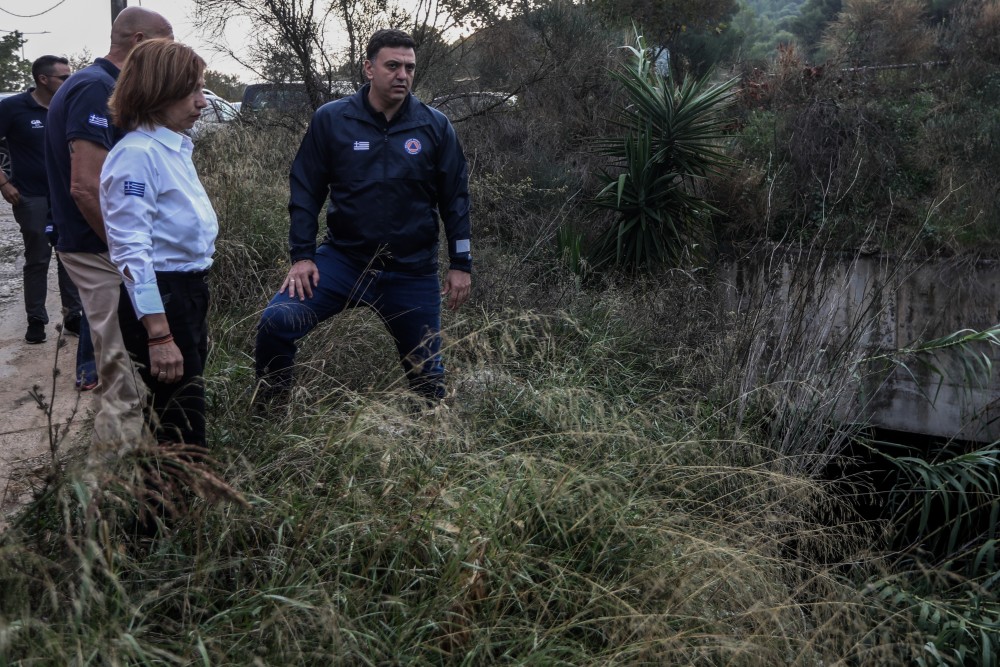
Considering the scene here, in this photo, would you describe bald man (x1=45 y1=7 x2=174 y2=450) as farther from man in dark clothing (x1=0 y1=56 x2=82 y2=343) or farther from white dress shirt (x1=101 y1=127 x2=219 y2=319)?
man in dark clothing (x1=0 y1=56 x2=82 y2=343)

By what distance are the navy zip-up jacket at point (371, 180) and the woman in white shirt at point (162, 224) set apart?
112cm

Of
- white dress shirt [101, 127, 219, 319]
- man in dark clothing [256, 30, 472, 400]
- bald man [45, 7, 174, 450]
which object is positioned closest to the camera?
white dress shirt [101, 127, 219, 319]

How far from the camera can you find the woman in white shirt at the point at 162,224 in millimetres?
2773

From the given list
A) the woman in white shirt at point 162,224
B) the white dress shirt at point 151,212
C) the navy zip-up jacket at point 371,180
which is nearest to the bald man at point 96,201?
the woman in white shirt at point 162,224

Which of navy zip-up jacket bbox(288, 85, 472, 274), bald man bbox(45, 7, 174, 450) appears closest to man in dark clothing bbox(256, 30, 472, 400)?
navy zip-up jacket bbox(288, 85, 472, 274)

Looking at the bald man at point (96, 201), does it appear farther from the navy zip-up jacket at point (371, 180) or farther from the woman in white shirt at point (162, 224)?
the navy zip-up jacket at point (371, 180)

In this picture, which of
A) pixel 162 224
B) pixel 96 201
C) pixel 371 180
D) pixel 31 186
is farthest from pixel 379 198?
pixel 31 186

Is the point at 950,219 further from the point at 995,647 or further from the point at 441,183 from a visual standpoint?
the point at 441,183

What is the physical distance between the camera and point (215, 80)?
2066 centimetres

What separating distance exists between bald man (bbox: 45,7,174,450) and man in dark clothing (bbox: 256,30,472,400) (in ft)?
2.63

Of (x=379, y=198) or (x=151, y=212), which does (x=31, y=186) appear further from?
(x=151, y=212)

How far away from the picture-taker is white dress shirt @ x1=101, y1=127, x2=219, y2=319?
276 centimetres

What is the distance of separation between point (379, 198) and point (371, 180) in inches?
3.3

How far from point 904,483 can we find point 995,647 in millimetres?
1415
